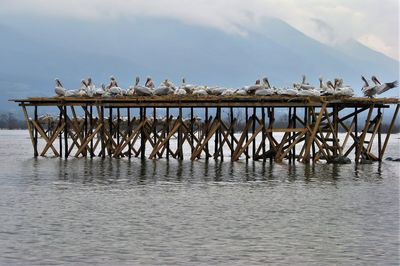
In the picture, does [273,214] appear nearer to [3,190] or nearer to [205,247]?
[205,247]

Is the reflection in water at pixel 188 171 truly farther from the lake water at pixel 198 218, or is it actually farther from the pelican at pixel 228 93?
the pelican at pixel 228 93

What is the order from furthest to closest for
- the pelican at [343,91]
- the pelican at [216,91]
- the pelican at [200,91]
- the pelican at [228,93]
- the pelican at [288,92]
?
1. the pelican at [216,91]
2. the pelican at [200,91]
3. the pelican at [228,93]
4. the pelican at [343,91]
5. the pelican at [288,92]

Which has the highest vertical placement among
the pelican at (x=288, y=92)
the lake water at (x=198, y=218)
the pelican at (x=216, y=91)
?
the pelican at (x=216, y=91)

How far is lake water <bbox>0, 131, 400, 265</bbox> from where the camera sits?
21.1 m

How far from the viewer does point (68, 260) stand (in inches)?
795

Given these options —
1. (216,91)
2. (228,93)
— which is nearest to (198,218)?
(228,93)

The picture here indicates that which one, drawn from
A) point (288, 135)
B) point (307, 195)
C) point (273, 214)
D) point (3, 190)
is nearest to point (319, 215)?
point (273, 214)

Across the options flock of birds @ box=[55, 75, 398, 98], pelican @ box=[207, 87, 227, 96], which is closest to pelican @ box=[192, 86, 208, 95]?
flock of birds @ box=[55, 75, 398, 98]

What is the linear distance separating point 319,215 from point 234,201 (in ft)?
14.3

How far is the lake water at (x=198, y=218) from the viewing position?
21.1m

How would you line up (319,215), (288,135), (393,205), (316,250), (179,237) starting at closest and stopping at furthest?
(316,250)
(179,237)
(319,215)
(393,205)
(288,135)

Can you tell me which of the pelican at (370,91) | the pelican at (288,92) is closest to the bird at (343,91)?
the pelican at (370,91)

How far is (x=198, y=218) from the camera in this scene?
2686cm

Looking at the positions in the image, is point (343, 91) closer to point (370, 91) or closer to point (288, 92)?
point (370, 91)
